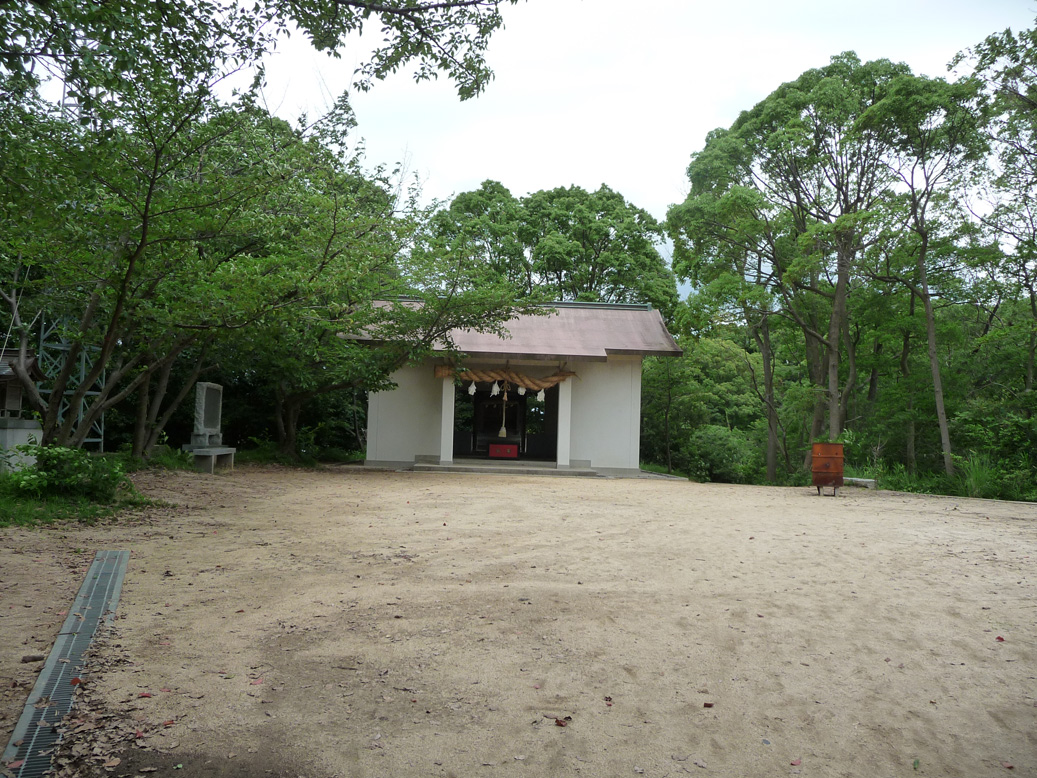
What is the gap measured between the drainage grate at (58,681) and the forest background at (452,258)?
2.55 m

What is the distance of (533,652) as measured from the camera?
3.61m

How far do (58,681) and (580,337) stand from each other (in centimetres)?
1429

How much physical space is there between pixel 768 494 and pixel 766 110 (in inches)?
385

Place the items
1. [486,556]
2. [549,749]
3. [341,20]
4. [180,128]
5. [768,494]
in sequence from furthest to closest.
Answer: [768,494] < [180,128] < [486,556] < [341,20] < [549,749]

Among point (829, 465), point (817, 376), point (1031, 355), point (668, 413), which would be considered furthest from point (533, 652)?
point (817, 376)

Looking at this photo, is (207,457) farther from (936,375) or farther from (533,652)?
(936,375)

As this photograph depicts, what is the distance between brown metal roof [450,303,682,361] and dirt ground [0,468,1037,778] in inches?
350

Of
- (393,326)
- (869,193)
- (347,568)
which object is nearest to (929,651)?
(347,568)

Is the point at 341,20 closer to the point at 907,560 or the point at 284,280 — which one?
the point at 284,280

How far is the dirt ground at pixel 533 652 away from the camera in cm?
269

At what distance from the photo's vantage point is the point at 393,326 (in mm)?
14102

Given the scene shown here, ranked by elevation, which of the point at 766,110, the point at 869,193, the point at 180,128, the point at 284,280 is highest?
the point at 766,110

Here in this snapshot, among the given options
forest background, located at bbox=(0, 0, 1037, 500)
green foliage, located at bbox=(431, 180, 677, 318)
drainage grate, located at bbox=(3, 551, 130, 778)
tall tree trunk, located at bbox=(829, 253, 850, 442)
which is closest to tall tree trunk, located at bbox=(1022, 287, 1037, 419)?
forest background, located at bbox=(0, 0, 1037, 500)

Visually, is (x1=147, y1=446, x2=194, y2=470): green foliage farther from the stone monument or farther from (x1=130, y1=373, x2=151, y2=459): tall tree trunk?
(x1=130, y1=373, x2=151, y2=459): tall tree trunk
